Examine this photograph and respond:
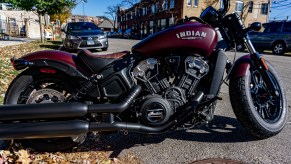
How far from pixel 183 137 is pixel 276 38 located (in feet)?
43.7

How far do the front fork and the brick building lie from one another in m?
26.1

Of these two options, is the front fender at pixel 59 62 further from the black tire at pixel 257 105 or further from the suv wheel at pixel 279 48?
the suv wheel at pixel 279 48

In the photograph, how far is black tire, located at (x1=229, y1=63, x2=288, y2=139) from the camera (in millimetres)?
2443

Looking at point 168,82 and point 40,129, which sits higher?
point 168,82

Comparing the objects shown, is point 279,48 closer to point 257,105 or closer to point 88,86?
point 257,105

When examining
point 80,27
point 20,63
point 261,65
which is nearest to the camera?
point 20,63

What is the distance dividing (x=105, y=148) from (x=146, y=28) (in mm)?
46026

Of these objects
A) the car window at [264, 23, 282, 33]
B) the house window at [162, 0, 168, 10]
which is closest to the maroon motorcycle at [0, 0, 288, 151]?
the car window at [264, 23, 282, 33]

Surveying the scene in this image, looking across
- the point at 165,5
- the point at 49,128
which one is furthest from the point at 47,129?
the point at 165,5

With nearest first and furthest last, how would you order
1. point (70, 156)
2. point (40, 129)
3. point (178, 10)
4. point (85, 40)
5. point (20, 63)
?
point (40, 129) → point (20, 63) → point (70, 156) → point (85, 40) → point (178, 10)

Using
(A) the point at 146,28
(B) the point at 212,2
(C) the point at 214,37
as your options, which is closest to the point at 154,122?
(C) the point at 214,37

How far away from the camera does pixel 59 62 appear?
7.57 feet

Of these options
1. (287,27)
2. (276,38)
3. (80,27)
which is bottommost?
(276,38)

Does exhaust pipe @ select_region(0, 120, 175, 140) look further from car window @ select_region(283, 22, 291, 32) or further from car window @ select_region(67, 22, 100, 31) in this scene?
car window @ select_region(283, 22, 291, 32)
